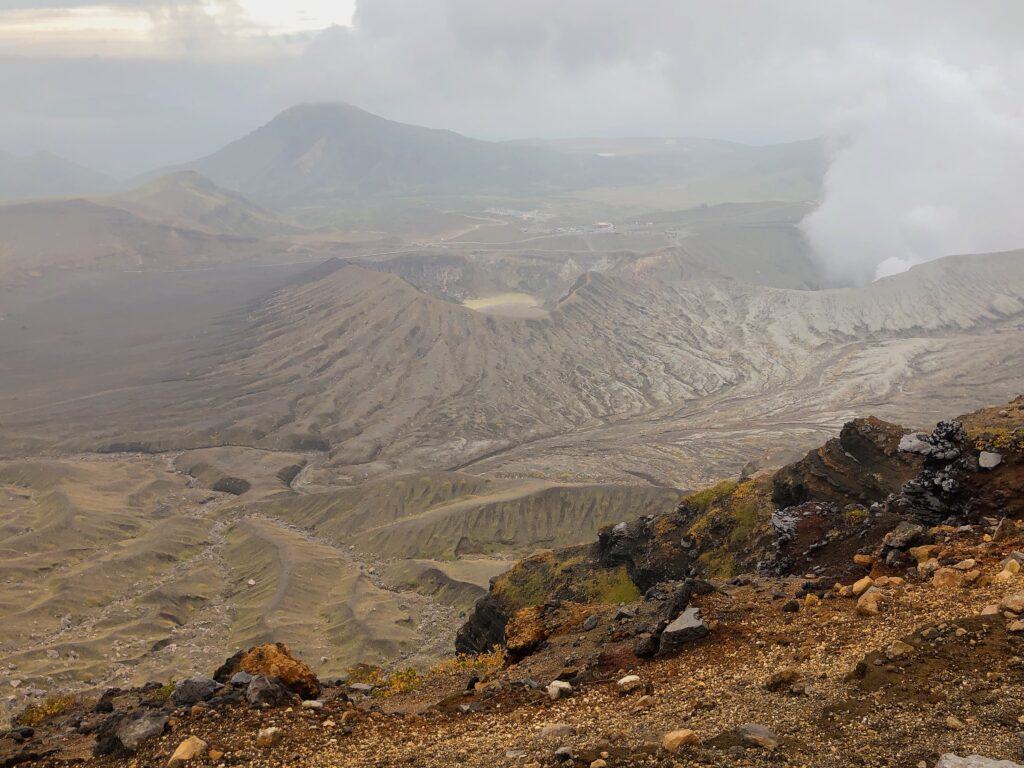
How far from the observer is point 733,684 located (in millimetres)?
11047

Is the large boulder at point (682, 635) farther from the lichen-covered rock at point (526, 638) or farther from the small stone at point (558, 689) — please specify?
the lichen-covered rock at point (526, 638)

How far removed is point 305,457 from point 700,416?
6200cm

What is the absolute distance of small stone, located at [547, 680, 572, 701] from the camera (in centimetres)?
1227

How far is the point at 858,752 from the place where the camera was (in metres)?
8.20

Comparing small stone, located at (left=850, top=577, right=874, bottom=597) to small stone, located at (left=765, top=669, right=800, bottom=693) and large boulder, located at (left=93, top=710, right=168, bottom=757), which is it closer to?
small stone, located at (left=765, top=669, right=800, bottom=693)

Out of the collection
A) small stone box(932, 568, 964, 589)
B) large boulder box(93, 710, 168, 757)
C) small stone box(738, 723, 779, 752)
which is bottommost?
large boulder box(93, 710, 168, 757)

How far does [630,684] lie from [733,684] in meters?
1.64

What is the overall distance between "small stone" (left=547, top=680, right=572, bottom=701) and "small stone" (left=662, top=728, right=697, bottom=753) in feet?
10.8

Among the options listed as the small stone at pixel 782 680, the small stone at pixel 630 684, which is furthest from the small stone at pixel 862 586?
the small stone at pixel 630 684

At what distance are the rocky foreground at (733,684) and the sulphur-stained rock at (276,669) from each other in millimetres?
47

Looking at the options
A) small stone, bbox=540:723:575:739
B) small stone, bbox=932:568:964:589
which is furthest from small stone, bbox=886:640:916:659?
small stone, bbox=540:723:575:739

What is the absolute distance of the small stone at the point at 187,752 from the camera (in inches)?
416

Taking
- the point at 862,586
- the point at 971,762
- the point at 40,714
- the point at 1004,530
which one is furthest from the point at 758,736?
the point at 40,714

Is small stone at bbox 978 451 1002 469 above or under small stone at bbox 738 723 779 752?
above
